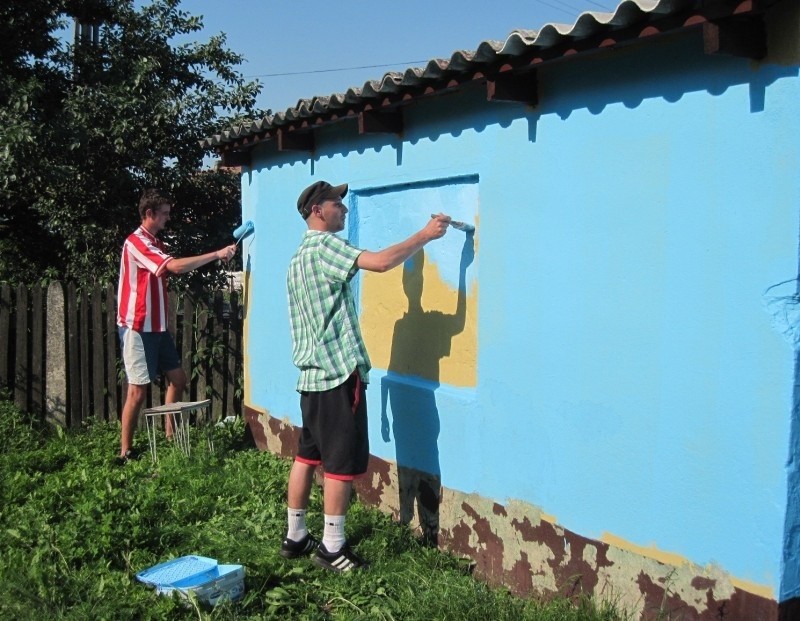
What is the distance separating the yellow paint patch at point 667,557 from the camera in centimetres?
315

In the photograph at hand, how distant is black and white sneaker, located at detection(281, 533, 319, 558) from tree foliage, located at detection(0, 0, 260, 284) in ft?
18.2

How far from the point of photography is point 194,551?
15.6 feet

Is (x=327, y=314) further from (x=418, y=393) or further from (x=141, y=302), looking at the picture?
(x=141, y=302)

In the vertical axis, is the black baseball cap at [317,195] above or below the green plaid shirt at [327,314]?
above

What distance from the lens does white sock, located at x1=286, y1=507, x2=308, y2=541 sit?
4707 millimetres

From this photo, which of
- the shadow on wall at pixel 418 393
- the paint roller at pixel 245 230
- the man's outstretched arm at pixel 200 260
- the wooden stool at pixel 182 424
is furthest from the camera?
the paint roller at pixel 245 230

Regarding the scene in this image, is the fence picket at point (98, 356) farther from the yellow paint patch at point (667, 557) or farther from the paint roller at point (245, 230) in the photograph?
the yellow paint patch at point (667, 557)

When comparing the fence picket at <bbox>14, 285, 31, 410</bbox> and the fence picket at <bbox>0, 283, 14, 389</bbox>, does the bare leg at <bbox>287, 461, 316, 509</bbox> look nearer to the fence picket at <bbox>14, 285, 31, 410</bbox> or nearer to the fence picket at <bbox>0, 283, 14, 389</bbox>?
the fence picket at <bbox>14, 285, 31, 410</bbox>

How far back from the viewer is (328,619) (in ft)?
13.2

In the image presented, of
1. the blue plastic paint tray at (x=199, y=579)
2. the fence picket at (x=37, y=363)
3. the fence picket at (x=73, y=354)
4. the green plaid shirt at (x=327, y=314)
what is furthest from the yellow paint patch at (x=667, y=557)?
the fence picket at (x=37, y=363)

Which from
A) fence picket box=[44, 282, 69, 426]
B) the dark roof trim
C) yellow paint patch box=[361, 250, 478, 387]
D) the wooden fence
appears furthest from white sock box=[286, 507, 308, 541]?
fence picket box=[44, 282, 69, 426]

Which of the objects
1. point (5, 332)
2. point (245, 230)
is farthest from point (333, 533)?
point (5, 332)

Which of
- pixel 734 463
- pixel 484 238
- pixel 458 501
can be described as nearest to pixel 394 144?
pixel 484 238

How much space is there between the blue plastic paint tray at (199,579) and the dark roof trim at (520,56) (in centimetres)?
259
